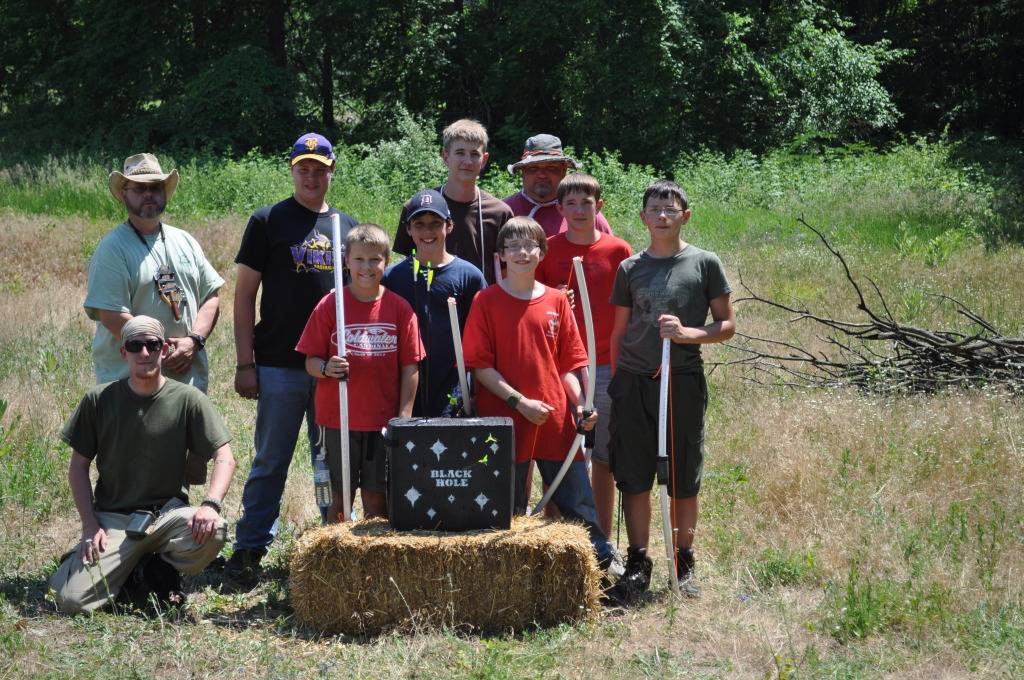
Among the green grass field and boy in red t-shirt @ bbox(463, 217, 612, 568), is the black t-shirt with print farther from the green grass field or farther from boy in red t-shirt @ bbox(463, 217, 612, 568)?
the green grass field

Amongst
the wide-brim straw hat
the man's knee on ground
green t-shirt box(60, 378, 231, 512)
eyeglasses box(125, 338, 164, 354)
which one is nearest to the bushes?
the wide-brim straw hat

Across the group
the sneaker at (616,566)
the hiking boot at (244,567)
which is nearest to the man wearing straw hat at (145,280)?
the hiking boot at (244,567)

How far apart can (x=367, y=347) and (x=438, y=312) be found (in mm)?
455

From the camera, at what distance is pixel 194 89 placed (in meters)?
25.7

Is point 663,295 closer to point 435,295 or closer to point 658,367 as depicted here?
point 658,367

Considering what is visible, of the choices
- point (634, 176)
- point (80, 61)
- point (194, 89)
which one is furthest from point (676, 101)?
point (80, 61)

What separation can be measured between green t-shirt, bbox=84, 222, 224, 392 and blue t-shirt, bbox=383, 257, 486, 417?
1185 millimetres

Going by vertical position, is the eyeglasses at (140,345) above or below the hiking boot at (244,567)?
above

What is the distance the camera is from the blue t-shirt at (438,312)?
543 cm

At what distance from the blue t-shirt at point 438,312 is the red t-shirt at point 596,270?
1.52ft

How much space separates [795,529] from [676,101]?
Answer: 71.0ft

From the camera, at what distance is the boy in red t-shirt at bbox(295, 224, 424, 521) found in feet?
17.1

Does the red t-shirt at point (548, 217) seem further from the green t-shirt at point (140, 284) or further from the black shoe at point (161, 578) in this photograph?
the black shoe at point (161, 578)

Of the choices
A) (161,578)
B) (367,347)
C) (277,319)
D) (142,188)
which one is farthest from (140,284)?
(161,578)
